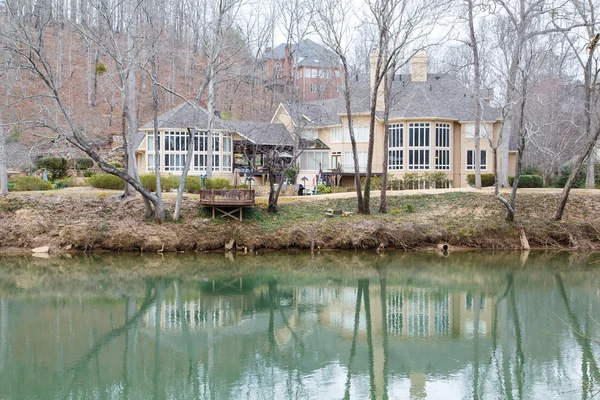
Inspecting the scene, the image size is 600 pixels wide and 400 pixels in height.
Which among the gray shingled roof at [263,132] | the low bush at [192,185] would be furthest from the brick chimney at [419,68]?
the low bush at [192,185]

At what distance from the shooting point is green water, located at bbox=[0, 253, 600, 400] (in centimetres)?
1110

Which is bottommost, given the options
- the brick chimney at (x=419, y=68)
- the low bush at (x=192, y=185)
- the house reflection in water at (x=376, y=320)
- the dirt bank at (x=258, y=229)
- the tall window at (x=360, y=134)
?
the house reflection in water at (x=376, y=320)

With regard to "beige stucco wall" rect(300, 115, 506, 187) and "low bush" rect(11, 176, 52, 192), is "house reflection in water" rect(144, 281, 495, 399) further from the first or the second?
"beige stucco wall" rect(300, 115, 506, 187)

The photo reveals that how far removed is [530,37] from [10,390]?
76.9 feet

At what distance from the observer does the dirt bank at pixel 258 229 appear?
84.3ft

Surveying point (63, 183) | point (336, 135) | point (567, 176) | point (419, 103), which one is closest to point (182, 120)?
point (63, 183)

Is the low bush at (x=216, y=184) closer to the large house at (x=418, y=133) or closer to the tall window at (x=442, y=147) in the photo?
the large house at (x=418, y=133)

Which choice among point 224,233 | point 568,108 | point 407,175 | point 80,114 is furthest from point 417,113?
point 80,114

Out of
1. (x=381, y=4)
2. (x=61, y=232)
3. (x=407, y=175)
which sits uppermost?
(x=381, y=4)

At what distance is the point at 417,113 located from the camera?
39125mm

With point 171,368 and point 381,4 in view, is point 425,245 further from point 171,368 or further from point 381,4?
point 171,368

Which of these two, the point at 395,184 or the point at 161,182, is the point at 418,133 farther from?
the point at 161,182

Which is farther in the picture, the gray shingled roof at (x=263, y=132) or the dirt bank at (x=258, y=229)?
the gray shingled roof at (x=263, y=132)

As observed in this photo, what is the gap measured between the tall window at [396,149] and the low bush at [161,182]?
14.0 meters
